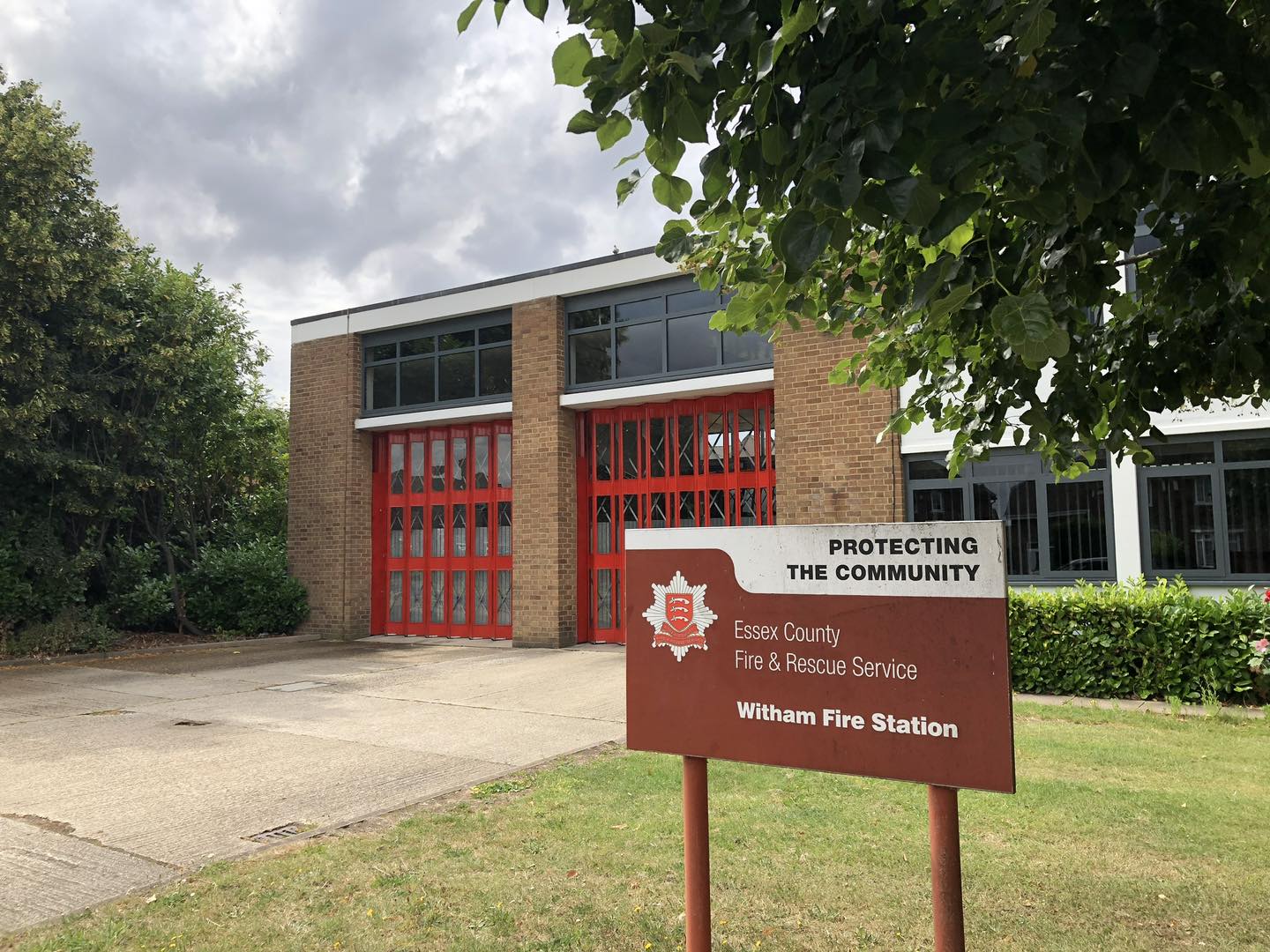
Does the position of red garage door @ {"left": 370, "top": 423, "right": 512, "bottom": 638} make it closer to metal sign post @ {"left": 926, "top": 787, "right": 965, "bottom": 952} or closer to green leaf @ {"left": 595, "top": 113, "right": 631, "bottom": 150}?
metal sign post @ {"left": 926, "top": 787, "right": 965, "bottom": 952}

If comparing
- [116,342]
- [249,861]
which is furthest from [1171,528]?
[116,342]

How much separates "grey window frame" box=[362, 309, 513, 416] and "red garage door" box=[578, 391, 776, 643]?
2.24 meters

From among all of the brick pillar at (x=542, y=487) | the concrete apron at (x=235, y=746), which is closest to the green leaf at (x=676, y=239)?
the concrete apron at (x=235, y=746)

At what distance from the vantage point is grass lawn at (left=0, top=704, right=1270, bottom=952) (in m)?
3.82

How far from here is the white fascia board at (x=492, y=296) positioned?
14.7 metres

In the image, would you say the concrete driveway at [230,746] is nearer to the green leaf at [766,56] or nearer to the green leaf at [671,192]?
the green leaf at [671,192]

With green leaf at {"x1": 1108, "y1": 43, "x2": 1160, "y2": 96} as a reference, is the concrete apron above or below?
below

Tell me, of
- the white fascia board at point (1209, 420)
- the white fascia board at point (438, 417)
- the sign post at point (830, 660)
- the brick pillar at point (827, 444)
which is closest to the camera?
the sign post at point (830, 660)

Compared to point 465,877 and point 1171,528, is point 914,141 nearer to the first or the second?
point 465,877

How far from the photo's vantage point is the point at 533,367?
15664 mm

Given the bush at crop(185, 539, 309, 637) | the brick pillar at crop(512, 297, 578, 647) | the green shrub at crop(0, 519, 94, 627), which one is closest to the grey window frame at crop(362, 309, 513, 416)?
the brick pillar at crop(512, 297, 578, 647)

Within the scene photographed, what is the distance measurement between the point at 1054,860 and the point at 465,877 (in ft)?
9.67

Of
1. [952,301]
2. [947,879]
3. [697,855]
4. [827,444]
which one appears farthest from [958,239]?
[827,444]

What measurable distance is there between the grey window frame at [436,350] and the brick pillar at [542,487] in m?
0.68
